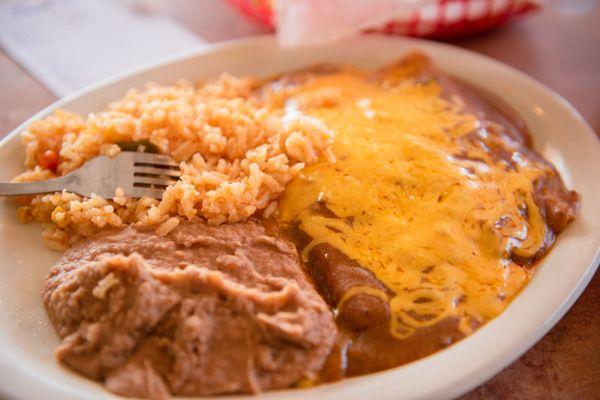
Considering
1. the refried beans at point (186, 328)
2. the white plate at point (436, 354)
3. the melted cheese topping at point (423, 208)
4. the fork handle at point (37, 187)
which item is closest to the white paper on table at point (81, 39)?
the white plate at point (436, 354)

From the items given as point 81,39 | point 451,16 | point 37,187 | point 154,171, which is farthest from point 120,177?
point 451,16

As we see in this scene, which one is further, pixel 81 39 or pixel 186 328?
pixel 81 39

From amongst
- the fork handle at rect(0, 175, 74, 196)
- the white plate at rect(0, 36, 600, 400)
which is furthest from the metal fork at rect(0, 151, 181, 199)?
the white plate at rect(0, 36, 600, 400)

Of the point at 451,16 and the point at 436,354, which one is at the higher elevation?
the point at 451,16

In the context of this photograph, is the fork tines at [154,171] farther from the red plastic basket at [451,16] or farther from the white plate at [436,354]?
the red plastic basket at [451,16]

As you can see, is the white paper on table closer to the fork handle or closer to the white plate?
the white plate

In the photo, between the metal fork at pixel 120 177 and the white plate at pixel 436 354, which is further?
the metal fork at pixel 120 177

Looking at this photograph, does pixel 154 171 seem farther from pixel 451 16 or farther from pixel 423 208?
pixel 451 16
